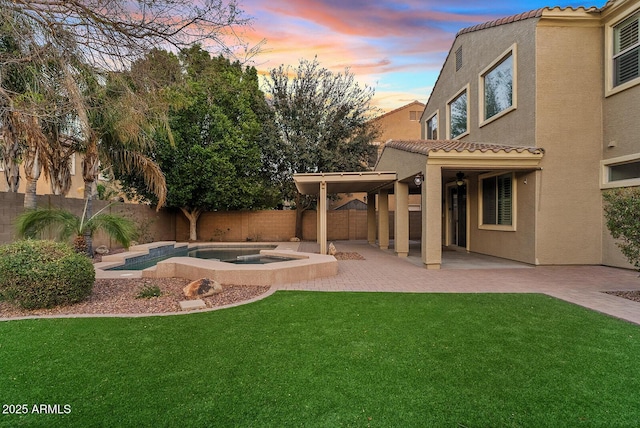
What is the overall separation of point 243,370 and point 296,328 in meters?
1.45

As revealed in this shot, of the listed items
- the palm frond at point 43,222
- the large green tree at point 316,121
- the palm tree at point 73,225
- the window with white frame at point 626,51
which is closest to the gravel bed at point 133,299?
the palm tree at point 73,225

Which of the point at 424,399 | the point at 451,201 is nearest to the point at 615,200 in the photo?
the point at 424,399

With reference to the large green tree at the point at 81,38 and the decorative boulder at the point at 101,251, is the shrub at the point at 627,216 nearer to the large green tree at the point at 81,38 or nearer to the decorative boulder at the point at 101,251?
the large green tree at the point at 81,38

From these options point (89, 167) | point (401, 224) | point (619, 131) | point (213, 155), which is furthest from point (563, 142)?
point (89, 167)

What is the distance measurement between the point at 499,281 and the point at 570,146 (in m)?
5.11

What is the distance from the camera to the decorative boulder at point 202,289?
694 centimetres

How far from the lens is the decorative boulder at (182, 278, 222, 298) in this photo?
6938mm

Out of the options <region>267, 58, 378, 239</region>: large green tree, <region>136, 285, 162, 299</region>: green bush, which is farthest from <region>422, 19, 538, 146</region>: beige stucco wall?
<region>136, 285, 162, 299</region>: green bush

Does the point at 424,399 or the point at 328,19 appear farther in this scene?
the point at 328,19

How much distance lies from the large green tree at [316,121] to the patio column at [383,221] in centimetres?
518

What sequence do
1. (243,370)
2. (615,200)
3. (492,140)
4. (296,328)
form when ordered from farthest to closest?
(492,140) < (615,200) < (296,328) < (243,370)

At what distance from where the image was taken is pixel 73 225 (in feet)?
32.4

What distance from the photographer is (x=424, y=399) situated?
125 inches

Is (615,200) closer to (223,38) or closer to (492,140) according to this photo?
(492,140)
